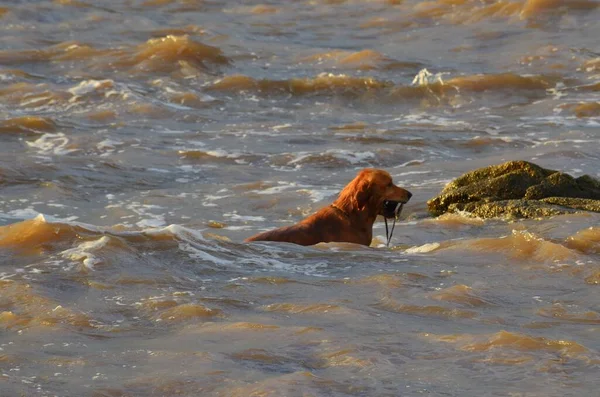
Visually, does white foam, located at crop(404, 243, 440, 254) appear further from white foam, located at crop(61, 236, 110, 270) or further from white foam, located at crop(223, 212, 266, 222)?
white foam, located at crop(223, 212, 266, 222)

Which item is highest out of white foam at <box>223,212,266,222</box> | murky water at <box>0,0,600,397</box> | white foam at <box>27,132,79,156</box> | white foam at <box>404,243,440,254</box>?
murky water at <box>0,0,600,397</box>

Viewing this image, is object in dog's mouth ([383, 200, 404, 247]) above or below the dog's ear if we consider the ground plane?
below

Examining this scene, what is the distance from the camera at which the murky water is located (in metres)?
5.72

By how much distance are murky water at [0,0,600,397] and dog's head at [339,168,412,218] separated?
0.29 m

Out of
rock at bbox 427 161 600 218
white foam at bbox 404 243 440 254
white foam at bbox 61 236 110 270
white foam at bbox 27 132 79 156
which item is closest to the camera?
white foam at bbox 61 236 110 270

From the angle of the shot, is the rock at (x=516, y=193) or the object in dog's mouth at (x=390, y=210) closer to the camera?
the object in dog's mouth at (x=390, y=210)

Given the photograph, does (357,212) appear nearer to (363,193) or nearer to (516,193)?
(363,193)

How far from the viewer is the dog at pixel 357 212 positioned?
8.71 metres

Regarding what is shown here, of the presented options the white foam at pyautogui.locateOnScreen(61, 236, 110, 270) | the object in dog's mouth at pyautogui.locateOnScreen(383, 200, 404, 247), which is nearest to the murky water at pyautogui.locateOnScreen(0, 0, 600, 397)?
the white foam at pyautogui.locateOnScreen(61, 236, 110, 270)

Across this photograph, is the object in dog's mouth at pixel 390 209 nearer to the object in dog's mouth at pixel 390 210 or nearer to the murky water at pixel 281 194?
the object in dog's mouth at pixel 390 210

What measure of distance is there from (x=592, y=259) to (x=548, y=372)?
233 cm

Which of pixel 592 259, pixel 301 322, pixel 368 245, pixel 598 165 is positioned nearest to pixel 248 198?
pixel 368 245

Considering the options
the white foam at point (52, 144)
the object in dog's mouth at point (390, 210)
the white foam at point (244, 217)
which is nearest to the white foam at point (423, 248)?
the object in dog's mouth at point (390, 210)

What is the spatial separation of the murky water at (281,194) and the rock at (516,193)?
9.4 inches
